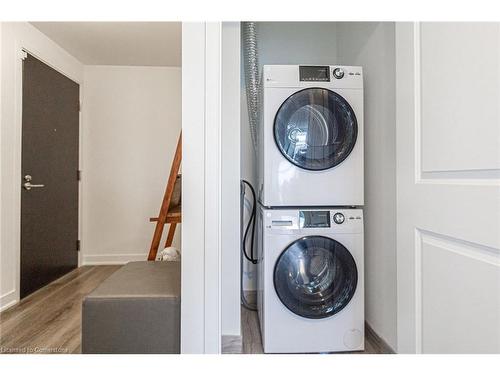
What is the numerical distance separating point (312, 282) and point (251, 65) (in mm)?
1478

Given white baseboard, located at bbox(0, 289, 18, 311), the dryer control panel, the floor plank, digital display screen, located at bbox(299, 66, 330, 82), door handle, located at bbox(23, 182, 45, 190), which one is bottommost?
the floor plank

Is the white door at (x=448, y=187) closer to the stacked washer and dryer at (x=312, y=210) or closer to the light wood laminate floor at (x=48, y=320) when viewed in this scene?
the stacked washer and dryer at (x=312, y=210)

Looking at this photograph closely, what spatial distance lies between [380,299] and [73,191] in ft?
10.7

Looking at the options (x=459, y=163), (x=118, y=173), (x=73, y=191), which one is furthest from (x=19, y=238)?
(x=459, y=163)

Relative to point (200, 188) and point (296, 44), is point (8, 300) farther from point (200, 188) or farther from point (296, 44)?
point (296, 44)

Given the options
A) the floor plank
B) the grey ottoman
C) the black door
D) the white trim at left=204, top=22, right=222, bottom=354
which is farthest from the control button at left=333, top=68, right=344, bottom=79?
the black door

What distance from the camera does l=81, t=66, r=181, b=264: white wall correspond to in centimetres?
359

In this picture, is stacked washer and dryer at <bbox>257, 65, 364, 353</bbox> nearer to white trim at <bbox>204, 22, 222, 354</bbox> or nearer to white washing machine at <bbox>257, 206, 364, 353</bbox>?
white washing machine at <bbox>257, 206, 364, 353</bbox>

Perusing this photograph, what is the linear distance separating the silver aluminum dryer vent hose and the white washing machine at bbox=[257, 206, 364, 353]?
32.7 inches

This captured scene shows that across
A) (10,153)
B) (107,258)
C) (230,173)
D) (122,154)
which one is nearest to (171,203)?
(230,173)

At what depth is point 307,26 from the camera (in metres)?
2.53

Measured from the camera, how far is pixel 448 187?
35.4 inches
